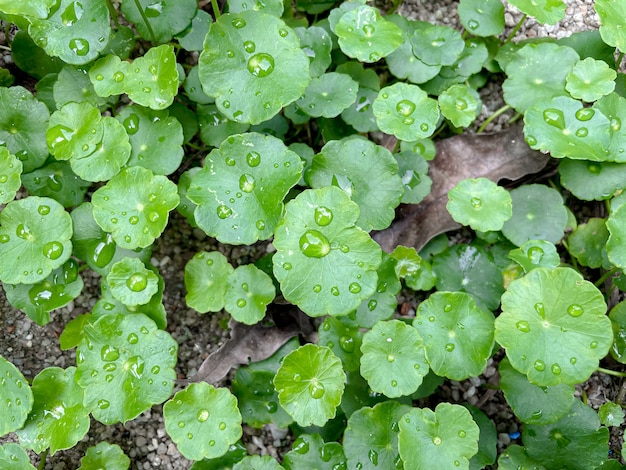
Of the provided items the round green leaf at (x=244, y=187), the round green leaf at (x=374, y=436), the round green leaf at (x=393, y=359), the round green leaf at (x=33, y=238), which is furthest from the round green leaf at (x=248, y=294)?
the round green leaf at (x=33, y=238)

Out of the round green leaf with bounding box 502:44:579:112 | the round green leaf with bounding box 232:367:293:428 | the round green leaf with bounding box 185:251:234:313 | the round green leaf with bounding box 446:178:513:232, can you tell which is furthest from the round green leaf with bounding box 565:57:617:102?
the round green leaf with bounding box 232:367:293:428

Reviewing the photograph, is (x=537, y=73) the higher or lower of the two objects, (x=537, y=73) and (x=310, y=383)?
the higher

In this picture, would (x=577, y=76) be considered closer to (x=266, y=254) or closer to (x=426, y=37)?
(x=426, y=37)

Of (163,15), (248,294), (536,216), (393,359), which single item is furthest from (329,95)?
(393,359)

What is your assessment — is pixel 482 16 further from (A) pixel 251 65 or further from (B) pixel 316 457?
(B) pixel 316 457

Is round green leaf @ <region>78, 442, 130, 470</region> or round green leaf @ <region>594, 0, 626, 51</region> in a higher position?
round green leaf @ <region>594, 0, 626, 51</region>

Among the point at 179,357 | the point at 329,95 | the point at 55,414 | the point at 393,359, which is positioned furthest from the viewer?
the point at 179,357

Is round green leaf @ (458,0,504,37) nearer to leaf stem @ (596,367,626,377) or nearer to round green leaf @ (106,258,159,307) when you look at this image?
leaf stem @ (596,367,626,377)

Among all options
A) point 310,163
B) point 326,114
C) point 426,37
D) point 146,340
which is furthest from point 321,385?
point 426,37
